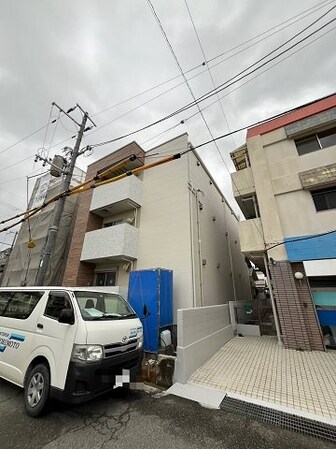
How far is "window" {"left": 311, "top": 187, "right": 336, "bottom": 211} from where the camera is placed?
7282 mm

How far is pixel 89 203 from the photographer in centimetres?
1142

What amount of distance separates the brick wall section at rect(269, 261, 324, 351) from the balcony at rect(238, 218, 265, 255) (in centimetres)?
90

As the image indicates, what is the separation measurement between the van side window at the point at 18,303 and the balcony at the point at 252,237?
7.21 m

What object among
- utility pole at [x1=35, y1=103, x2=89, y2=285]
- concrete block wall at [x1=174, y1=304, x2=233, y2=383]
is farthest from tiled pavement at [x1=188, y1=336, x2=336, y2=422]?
utility pole at [x1=35, y1=103, x2=89, y2=285]

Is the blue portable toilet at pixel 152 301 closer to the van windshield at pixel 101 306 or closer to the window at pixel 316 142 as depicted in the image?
the van windshield at pixel 101 306

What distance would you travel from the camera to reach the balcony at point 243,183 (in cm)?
901

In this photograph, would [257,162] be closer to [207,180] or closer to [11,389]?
[207,180]

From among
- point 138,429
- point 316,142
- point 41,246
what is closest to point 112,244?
point 41,246

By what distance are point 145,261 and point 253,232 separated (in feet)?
15.9

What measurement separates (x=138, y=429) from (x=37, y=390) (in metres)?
1.73

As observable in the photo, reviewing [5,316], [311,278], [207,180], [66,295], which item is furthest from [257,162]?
[5,316]

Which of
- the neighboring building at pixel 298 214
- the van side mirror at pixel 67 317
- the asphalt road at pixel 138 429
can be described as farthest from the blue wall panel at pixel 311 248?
the van side mirror at pixel 67 317

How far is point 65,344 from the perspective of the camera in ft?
10.2

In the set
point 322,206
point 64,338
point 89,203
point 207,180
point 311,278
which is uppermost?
point 207,180
